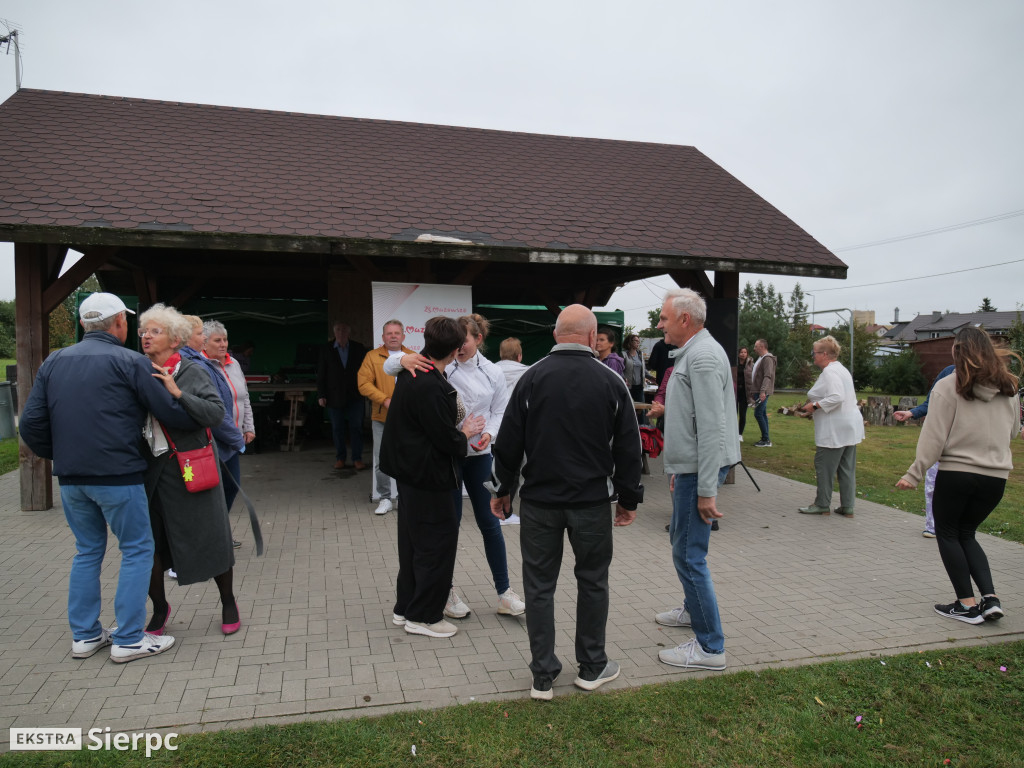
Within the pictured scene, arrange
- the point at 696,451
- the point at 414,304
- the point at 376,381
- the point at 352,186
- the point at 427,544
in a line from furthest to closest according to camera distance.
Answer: the point at 352,186 < the point at 414,304 < the point at 376,381 < the point at 427,544 < the point at 696,451

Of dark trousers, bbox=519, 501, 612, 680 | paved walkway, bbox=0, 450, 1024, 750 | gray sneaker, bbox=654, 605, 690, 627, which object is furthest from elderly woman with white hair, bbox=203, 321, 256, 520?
gray sneaker, bbox=654, 605, 690, 627

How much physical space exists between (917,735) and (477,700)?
6.53ft

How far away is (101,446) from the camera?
131 inches

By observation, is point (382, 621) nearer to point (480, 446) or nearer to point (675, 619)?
point (480, 446)

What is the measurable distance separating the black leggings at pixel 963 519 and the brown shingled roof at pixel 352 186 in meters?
4.39

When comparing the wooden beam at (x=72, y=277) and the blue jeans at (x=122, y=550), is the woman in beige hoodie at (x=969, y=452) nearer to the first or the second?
the blue jeans at (x=122, y=550)

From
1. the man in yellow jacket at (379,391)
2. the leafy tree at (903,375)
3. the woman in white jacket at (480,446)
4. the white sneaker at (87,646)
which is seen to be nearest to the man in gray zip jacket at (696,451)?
the woman in white jacket at (480,446)

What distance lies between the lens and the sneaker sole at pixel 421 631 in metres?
3.88

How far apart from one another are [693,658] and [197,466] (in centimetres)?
287

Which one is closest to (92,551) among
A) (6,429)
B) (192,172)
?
(192,172)

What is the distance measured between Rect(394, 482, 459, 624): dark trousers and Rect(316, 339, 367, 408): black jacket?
5196 mm

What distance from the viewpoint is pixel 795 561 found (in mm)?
5488

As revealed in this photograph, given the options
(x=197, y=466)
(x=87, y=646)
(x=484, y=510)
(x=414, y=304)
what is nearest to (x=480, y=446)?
(x=484, y=510)

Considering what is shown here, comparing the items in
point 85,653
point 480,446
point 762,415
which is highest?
point 480,446
